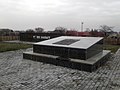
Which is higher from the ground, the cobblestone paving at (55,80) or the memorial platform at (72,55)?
the memorial platform at (72,55)

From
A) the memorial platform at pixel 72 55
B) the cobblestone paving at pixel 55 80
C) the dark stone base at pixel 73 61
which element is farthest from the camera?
the memorial platform at pixel 72 55

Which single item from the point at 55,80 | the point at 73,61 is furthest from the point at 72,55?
the point at 55,80

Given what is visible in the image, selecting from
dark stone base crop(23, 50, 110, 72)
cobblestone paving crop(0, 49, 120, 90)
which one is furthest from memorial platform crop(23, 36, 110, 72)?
cobblestone paving crop(0, 49, 120, 90)

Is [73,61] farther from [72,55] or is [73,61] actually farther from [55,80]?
[55,80]

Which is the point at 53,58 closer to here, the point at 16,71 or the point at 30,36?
the point at 16,71

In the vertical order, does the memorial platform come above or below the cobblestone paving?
above

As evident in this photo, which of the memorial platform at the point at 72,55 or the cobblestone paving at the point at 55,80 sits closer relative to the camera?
the cobblestone paving at the point at 55,80

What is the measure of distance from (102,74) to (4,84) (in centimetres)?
329

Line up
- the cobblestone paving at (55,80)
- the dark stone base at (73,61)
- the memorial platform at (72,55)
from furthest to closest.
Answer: the memorial platform at (72,55) < the dark stone base at (73,61) < the cobblestone paving at (55,80)

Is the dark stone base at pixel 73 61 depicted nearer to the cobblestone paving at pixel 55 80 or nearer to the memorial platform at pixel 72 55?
the memorial platform at pixel 72 55

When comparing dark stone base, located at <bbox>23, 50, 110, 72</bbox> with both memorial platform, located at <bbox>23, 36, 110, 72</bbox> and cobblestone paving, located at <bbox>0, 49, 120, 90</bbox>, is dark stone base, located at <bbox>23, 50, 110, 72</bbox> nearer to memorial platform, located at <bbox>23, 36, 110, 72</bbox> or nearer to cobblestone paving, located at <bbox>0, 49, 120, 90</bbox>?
memorial platform, located at <bbox>23, 36, 110, 72</bbox>

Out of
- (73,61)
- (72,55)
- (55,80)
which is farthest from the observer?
(72,55)

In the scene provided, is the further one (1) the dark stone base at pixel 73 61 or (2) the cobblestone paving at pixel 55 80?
(1) the dark stone base at pixel 73 61

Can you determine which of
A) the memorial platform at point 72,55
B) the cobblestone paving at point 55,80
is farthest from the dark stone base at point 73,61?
the cobblestone paving at point 55,80
